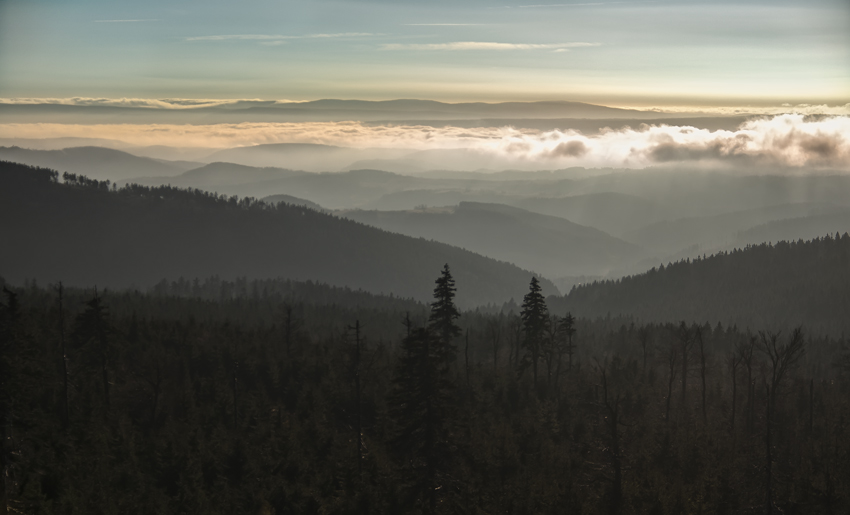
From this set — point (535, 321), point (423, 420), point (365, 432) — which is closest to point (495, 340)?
point (535, 321)

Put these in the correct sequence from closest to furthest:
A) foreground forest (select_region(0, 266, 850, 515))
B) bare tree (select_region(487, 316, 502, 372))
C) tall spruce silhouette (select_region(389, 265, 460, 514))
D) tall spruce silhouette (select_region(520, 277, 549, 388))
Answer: foreground forest (select_region(0, 266, 850, 515)), tall spruce silhouette (select_region(389, 265, 460, 514)), tall spruce silhouette (select_region(520, 277, 549, 388)), bare tree (select_region(487, 316, 502, 372))

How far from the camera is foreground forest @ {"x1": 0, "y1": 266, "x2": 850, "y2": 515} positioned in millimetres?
58938

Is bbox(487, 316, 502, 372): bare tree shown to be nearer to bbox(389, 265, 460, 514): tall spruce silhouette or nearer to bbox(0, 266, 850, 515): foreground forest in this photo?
bbox(0, 266, 850, 515): foreground forest

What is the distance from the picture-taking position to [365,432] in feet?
253

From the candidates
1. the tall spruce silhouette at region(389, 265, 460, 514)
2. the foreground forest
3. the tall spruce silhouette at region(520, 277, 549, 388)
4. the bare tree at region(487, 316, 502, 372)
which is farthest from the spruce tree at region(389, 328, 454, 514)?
the bare tree at region(487, 316, 502, 372)

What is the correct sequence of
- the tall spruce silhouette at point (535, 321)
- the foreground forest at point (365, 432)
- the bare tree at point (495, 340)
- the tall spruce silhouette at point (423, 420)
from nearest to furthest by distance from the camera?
the foreground forest at point (365, 432) → the tall spruce silhouette at point (423, 420) → the tall spruce silhouette at point (535, 321) → the bare tree at point (495, 340)

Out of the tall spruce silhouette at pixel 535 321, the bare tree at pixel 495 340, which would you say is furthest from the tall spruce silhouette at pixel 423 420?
the bare tree at pixel 495 340

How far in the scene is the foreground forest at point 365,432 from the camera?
5894 centimetres

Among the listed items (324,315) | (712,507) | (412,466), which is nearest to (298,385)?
(412,466)

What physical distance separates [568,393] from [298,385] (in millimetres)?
32612

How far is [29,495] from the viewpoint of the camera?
46688mm

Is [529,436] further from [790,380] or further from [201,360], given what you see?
[790,380]

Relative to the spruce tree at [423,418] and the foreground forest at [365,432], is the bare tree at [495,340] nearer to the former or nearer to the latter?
the foreground forest at [365,432]

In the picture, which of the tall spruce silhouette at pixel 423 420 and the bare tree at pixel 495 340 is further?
the bare tree at pixel 495 340
